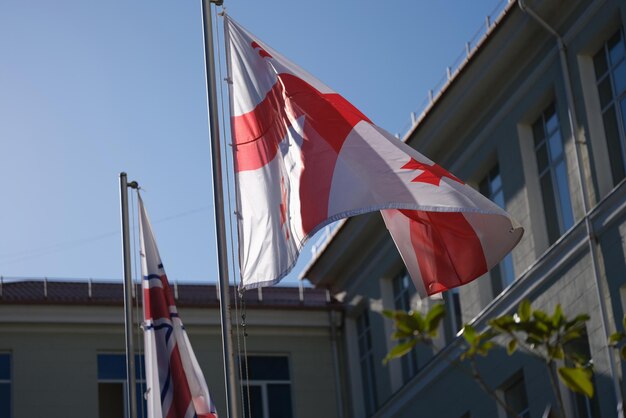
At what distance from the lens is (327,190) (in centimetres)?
1204

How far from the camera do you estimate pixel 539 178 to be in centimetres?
2366

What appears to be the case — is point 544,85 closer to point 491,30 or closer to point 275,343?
point 491,30

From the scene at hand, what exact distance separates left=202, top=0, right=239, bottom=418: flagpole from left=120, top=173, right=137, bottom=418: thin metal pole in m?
4.90

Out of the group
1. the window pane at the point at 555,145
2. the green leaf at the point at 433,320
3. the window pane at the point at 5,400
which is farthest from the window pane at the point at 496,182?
the green leaf at the point at 433,320

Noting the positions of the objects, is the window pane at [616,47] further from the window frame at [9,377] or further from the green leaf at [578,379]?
the window frame at [9,377]

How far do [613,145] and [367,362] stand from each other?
12.0 meters

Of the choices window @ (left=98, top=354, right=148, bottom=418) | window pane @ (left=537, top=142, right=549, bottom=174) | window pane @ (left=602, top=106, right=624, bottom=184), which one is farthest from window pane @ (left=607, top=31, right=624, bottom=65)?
window @ (left=98, top=354, right=148, bottom=418)

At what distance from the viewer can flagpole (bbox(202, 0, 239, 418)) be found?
11883 mm

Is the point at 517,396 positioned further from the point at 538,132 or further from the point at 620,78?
the point at 620,78

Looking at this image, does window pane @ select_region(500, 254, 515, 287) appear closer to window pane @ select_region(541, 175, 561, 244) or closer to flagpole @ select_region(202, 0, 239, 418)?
window pane @ select_region(541, 175, 561, 244)

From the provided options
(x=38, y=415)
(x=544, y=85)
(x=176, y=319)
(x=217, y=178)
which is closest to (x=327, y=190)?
(x=217, y=178)

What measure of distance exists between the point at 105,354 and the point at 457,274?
790 inches

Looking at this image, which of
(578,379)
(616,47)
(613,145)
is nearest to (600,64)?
(616,47)

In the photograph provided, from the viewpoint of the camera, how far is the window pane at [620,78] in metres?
20.8
